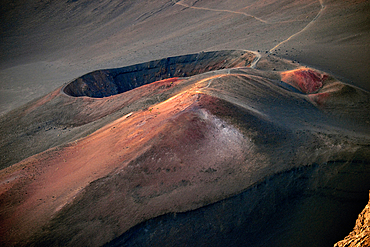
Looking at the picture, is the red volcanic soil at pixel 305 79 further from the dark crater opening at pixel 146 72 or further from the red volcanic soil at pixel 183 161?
the dark crater opening at pixel 146 72

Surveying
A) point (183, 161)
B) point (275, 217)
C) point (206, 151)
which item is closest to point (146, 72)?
point (206, 151)

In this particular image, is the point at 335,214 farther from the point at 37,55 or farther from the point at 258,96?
the point at 37,55

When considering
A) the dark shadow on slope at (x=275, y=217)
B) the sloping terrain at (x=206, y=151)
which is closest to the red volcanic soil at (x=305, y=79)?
the sloping terrain at (x=206, y=151)

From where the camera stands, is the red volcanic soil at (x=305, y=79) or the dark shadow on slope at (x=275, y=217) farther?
the red volcanic soil at (x=305, y=79)

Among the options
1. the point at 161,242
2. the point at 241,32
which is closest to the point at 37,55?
the point at 241,32

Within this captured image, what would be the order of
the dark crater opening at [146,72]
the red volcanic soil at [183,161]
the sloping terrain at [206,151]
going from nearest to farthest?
the sloping terrain at [206,151] < the red volcanic soil at [183,161] < the dark crater opening at [146,72]

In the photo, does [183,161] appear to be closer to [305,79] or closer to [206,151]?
[206,151]

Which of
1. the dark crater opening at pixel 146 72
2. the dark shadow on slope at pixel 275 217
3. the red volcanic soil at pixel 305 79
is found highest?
the dark crater opening at pixel 146 72

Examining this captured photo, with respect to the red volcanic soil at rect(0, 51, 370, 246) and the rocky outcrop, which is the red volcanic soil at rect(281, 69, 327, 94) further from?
the rocky outcrop
